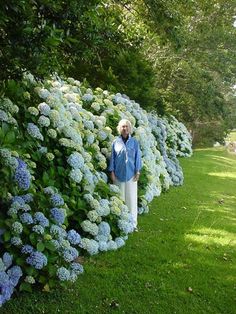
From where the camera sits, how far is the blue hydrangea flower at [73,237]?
216 inches

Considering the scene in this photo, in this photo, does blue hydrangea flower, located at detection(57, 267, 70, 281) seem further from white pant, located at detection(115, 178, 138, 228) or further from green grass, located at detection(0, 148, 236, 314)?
white pant, located at detection(115, 178, 138, 228)

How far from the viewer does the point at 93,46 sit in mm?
4414

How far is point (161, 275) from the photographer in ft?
18.6

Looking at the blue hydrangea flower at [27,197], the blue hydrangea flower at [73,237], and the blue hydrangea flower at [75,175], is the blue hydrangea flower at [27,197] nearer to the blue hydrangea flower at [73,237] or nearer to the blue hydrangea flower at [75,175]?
the blue hydrangea flower at [73,237]

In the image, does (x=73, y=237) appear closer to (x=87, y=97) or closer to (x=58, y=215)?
(x=58, y=215)

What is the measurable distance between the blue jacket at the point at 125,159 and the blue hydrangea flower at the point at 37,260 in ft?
9.32

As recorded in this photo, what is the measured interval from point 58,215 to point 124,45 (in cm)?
486

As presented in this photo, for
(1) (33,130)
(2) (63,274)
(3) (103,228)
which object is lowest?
(2) (63,274)

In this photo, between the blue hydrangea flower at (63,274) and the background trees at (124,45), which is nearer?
the background trees at (124,45)

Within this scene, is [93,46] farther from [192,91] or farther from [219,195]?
[192,91]

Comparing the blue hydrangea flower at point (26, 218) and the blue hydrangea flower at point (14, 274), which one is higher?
the blue hydrangea flower at point (26, 218)

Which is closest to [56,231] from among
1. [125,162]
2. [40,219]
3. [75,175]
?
[40,219]

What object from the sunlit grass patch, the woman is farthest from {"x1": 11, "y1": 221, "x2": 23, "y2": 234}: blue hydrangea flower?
the sunlit grass patch

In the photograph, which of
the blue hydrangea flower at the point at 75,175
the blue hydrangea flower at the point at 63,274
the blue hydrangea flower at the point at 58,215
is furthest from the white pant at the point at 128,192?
the blue hydrangea flower at the point at 63,274
